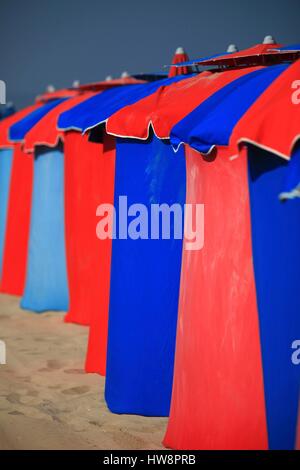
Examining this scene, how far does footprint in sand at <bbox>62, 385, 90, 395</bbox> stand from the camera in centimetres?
603

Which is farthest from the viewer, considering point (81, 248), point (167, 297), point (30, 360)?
point (81, 248)

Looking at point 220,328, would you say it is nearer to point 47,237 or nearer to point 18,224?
point 47,237

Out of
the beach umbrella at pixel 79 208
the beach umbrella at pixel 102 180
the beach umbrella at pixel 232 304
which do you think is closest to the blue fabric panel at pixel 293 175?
the beach umbrella at pixel 232 304

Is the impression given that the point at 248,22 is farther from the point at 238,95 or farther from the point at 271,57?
the point at 238,95

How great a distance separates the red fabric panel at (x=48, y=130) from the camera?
341 inches

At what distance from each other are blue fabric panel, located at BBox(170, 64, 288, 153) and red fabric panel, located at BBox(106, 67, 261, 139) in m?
0.17

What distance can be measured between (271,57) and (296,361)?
103 inches

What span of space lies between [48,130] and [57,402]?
3976 millimetres

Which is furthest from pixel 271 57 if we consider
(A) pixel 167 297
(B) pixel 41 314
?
(B) pixel 41 314

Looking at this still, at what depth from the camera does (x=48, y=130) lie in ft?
28.9

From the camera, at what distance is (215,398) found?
4254 millimetres

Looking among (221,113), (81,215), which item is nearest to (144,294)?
(221,113)

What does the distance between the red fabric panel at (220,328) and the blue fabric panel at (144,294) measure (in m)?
0.59

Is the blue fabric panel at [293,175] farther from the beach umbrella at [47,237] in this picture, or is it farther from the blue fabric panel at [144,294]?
the beach umbrella at [47,237]
